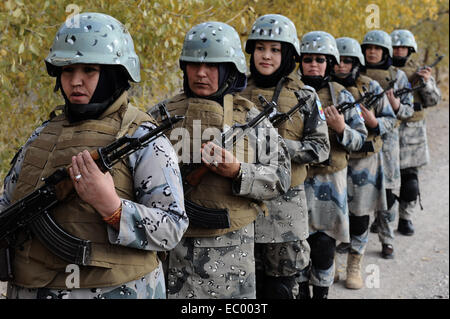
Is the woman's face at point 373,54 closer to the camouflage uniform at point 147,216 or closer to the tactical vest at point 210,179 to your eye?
the tactical vest at point 210,179

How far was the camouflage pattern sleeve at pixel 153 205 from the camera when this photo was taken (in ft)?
6.78

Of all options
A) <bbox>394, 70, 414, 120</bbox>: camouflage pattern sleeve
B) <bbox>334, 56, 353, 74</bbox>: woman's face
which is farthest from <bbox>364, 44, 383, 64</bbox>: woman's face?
<bbox>334, 56, 353, 74</bbox>: woman's face

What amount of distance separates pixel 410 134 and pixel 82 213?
249 inches

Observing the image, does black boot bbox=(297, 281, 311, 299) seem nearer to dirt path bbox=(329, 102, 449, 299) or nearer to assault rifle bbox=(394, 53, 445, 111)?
dirt path bbox=(329, 102, 449, 299)

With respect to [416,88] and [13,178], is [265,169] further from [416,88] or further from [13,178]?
[416,88]

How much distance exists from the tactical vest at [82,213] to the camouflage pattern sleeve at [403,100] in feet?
16.7

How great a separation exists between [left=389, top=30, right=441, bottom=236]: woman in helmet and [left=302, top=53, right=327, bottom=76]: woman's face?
3.14 meters

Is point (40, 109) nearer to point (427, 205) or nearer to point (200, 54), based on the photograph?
point (200, 54)

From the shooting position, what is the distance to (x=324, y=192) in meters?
4.70

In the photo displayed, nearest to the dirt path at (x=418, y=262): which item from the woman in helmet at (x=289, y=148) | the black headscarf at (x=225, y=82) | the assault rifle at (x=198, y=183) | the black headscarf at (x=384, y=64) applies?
the woman in helmet at (x=289, y=148)

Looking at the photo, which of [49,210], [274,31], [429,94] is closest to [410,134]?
[429,94]

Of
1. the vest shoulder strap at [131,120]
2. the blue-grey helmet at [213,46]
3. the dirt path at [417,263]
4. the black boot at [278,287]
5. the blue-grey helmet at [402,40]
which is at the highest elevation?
the blue-grey helmet at [402,40]

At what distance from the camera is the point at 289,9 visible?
679 cm

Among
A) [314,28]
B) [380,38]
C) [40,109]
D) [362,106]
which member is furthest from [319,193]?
[314,28]
